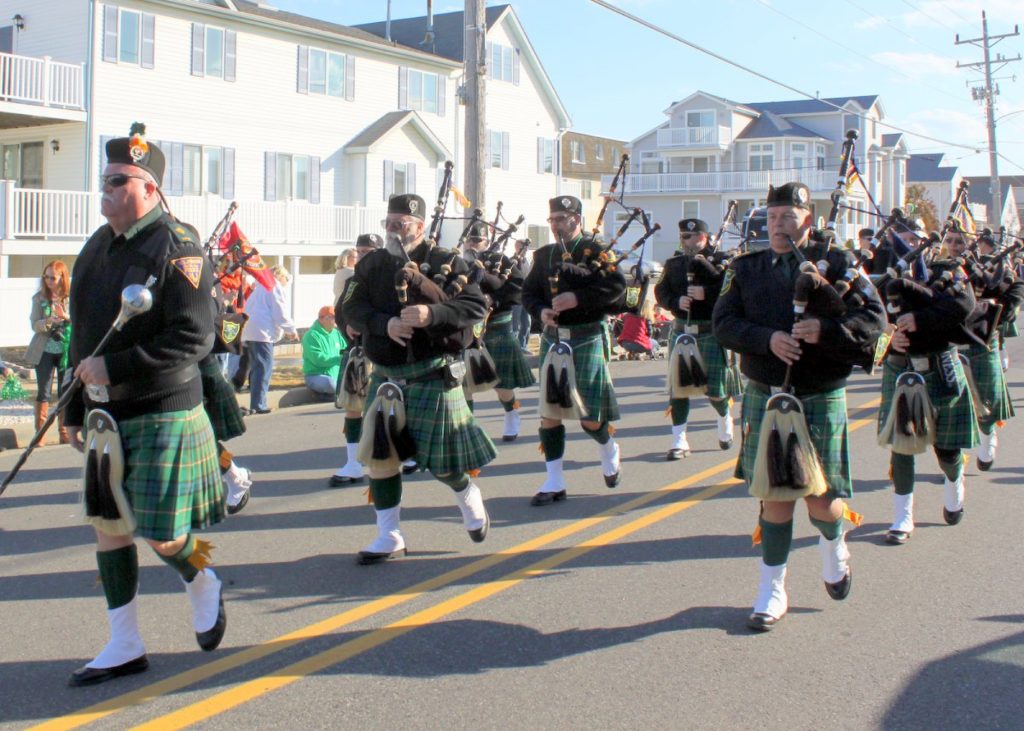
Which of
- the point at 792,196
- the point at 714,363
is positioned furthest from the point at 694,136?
the point at 792,196

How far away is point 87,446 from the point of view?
4172mm

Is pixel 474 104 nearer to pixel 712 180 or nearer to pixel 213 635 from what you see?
pixel 213 635

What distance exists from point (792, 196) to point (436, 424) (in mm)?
2105

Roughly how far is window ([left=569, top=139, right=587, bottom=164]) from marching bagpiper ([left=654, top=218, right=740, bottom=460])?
5542 cm

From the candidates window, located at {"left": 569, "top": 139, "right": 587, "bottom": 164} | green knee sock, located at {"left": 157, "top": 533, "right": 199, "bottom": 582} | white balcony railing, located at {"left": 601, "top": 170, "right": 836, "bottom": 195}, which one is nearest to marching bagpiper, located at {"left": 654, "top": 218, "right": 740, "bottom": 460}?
green knee sock, located at {"left": 157, "top": 533, "right": 199, "bottom": 582}

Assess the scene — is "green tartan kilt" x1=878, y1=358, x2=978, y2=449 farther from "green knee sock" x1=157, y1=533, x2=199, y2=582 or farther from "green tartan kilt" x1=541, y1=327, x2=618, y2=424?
"green knee sock" x1=157, y1=533, x2=199, y2=582

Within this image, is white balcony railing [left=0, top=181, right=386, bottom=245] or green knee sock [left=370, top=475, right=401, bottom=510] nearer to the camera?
green knee sock [left=370, top=475, right=401, bottom=510]

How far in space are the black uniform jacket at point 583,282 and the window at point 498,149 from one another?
2906 centimetres

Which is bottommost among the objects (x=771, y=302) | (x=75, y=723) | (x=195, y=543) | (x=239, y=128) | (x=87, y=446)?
(x=75, y=723)

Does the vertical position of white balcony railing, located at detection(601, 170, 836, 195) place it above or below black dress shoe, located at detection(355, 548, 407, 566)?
above

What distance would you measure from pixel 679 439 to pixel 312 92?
23.0 m

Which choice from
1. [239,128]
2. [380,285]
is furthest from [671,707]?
[239,128]

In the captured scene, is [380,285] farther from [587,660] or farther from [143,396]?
[587,660]

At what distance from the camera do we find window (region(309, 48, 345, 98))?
2948cm
